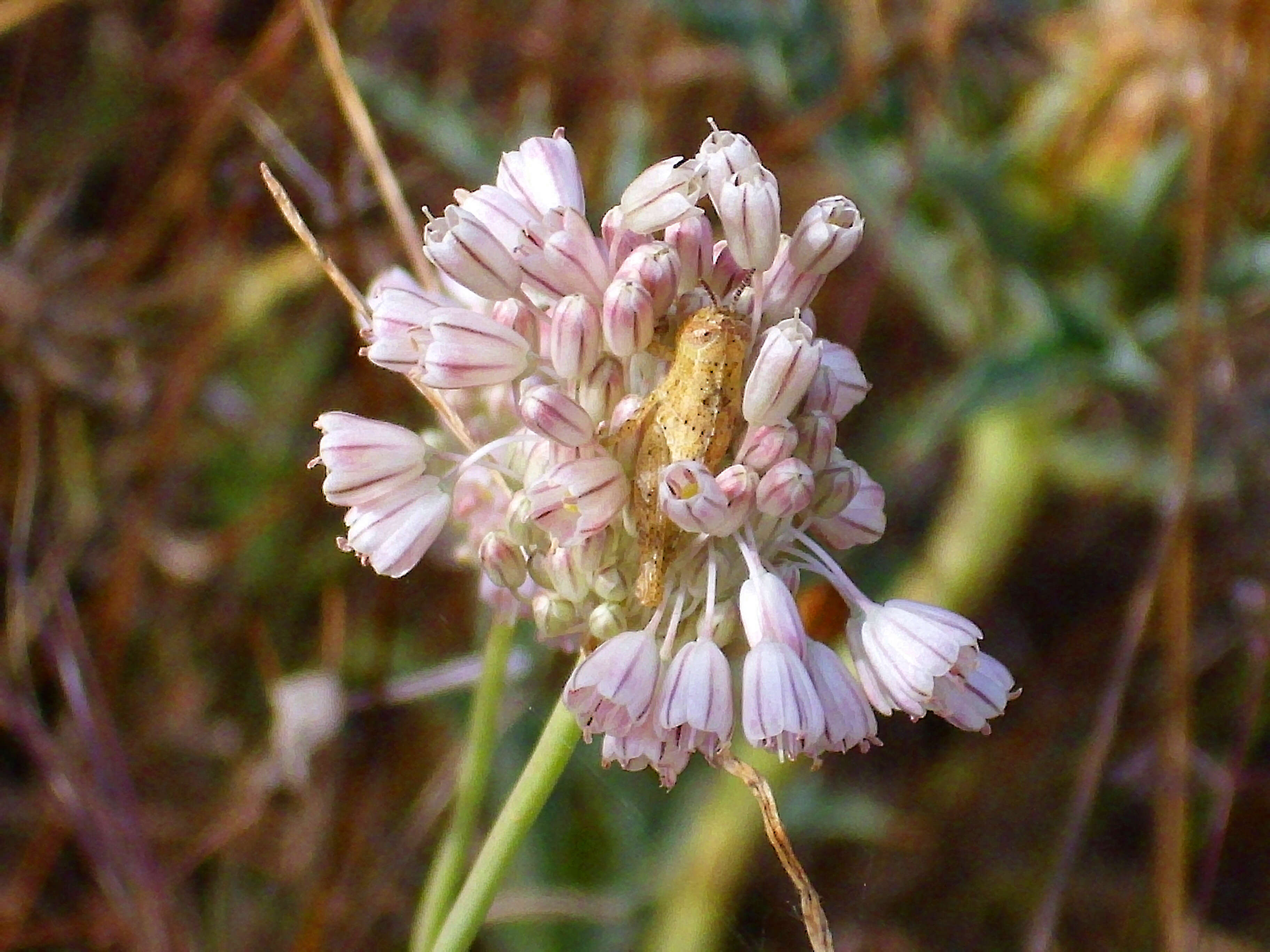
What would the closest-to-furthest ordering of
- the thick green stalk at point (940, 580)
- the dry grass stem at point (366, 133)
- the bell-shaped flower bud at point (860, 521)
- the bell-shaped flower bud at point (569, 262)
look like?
the bell-shaped flower bud at point (569, 262) → the bell-shaped flower bud at point (860, 521) → the dry grass stem at point (366, 133) → the thick green stalk at point (940, 580)

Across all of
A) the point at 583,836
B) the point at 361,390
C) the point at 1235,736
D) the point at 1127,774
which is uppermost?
the point at 361,390

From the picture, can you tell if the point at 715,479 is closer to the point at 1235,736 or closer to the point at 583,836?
the point at 583,836

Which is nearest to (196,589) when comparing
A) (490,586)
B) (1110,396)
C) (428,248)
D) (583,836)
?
(583,836)

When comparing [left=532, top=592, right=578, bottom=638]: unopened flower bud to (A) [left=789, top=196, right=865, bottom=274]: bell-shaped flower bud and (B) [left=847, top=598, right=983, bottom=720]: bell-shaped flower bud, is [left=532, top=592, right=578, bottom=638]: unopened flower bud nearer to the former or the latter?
(B) [left=847, top=598, right=983, bottom=720]: bell-shaped flower bud

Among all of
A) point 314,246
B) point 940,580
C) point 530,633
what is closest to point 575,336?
point 314,246

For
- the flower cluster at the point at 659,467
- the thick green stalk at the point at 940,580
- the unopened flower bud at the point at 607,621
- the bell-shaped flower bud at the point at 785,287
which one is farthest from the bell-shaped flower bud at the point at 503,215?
the thick green stalk at the point at 940,580

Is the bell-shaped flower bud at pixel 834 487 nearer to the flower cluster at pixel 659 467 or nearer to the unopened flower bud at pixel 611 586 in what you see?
the flower cluster at pixel 659 467

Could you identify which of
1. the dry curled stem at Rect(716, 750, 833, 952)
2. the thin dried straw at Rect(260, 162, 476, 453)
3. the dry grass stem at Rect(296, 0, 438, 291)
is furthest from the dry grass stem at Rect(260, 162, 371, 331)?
the dry curled stem at Rect(716, 750, 833, 952)
